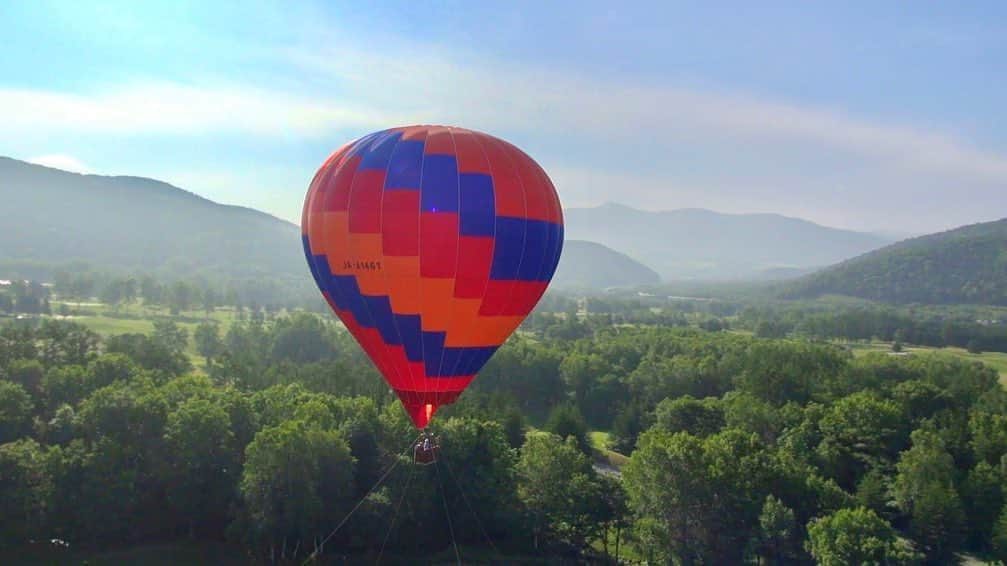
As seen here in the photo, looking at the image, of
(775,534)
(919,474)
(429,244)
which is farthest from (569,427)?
(429,244)

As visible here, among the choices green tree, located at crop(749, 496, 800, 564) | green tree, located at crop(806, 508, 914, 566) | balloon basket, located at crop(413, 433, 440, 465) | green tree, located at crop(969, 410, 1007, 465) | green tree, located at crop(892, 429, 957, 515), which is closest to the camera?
balloon basket, located at crop(413, 433, 440, 465)

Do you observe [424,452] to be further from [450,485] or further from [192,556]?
[192,556]

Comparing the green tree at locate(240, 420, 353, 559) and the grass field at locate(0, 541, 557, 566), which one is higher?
the green tree at locate(240, 420, 353, 559)

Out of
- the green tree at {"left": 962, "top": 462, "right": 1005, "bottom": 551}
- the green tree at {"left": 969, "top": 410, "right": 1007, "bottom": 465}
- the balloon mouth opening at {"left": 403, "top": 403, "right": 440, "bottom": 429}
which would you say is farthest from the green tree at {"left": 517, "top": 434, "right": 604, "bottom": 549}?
the green tree at {"left": 969, "top": 410, "right": 1007, "bottom": 465}

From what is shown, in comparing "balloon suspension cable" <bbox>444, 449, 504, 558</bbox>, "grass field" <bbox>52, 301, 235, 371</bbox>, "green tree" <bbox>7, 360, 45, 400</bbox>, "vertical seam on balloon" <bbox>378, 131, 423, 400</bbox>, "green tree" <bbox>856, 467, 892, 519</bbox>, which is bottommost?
"balloon suspension cable" <bbox>444, 449, 504, 558</bbox>

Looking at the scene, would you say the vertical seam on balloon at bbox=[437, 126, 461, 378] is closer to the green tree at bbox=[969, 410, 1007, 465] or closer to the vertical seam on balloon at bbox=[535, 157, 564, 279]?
the vertical seam on balloon at bbox=[535, 157, 564, 279]
